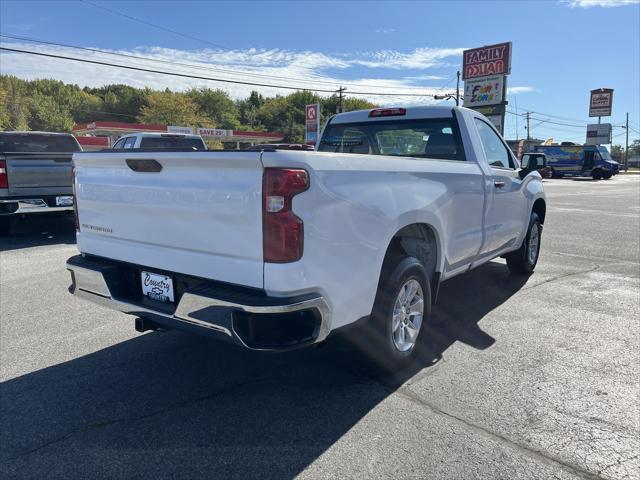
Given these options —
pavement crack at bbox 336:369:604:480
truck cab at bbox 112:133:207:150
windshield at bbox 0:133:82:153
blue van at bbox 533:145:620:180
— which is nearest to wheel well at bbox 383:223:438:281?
pavement crack at bbox 336:369:604:480

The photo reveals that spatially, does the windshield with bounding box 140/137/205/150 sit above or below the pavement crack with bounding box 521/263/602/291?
above

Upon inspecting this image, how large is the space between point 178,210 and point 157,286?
56 cm

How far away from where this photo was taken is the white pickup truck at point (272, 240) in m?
2.63

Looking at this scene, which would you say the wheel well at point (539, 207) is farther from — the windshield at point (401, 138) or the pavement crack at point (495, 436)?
the pavement crack at point (495, 436)

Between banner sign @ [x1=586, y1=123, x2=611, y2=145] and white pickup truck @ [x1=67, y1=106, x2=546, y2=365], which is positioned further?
banner sign @ [x1=586, y1=123, x2=611, y2=145]

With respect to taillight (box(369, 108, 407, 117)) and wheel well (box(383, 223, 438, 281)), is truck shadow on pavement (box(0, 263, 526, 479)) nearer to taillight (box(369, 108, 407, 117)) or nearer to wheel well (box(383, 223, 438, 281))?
wheel well (box(383, 223, 438, 281))

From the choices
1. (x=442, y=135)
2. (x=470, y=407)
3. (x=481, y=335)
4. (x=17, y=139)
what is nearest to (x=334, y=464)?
(x=470, y=407)

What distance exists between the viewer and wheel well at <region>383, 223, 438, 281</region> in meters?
3.63

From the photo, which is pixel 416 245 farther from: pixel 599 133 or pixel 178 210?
pixel 599 133

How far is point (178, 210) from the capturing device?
9.81 feet

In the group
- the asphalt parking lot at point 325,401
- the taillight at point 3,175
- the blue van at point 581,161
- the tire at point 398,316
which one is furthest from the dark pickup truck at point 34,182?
the blue van at point 581,161

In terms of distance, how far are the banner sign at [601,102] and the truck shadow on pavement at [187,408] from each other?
6556cm

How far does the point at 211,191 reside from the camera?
281 centimetres

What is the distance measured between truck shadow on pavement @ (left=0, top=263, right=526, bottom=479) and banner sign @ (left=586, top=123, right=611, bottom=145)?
64498 mm
